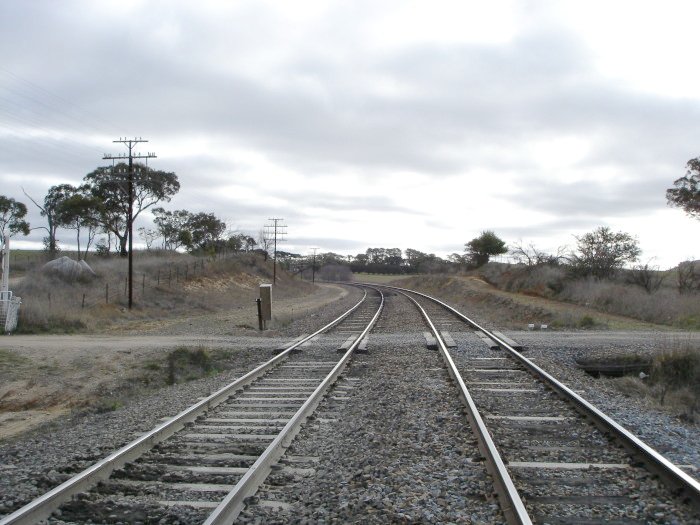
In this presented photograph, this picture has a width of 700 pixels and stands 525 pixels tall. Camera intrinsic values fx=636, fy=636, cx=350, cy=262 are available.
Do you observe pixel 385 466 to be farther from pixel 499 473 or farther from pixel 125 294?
pixel 125 294

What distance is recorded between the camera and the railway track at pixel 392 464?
498 centimetres

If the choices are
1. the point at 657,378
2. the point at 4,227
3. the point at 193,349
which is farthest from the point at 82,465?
the point at 4,227

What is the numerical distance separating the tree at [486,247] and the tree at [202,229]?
31.9 meters

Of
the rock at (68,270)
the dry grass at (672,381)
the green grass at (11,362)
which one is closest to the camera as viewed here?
the dry grass at (672,381)

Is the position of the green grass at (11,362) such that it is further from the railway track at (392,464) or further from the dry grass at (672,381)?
the dry grass at (672,381)

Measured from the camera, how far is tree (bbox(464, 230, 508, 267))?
7762cm

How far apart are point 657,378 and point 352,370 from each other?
253 inches

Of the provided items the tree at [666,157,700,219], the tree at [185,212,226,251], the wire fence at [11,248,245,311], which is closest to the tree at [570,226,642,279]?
the tree at [666,157,700,219]

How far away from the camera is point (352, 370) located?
1230 centimetres

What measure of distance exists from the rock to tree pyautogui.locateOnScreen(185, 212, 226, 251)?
1550 inches

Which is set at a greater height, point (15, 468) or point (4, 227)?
point (4, 227)

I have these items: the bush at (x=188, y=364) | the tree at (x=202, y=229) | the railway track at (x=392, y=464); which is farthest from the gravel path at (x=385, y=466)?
the tree at (x=202, y=229)

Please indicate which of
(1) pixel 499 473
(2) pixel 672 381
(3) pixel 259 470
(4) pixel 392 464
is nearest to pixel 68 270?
(2) pixel 672 381

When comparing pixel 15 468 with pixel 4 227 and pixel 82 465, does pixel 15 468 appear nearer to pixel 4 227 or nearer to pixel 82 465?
pixel 82 465
